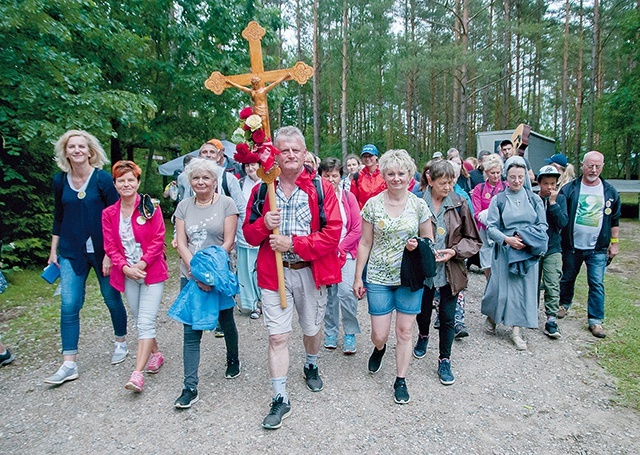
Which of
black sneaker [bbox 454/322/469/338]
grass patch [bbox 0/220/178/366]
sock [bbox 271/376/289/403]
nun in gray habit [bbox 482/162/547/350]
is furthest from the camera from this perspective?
black sneaker [bbox 454/322/469/338]

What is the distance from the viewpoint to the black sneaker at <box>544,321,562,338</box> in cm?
477

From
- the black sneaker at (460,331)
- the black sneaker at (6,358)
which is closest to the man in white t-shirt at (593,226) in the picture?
the black sneaker at (460,331)

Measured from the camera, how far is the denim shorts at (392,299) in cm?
343

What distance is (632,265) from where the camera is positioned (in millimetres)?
8672

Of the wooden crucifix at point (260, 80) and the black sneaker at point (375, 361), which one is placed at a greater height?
the wooden crucifix at point (260, 80)

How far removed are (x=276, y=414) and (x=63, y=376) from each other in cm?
201

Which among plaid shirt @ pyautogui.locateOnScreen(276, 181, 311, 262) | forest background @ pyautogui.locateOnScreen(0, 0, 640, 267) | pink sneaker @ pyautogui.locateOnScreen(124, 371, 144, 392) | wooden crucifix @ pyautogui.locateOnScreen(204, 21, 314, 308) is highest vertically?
forest background @ pyautogui.locateOnScreen(0, 0, 640, 267)

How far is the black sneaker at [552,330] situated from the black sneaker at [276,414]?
3182mm

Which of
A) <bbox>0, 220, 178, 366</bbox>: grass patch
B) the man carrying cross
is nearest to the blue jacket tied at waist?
the man carrying cross

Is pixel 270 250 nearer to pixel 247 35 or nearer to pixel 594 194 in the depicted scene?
pixel 247 35

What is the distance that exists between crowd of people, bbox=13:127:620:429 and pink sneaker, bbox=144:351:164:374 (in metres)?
0.01

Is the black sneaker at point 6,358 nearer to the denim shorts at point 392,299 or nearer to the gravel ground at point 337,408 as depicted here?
the gravel ground at point 337,408

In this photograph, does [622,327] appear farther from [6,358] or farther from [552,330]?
[6,358]

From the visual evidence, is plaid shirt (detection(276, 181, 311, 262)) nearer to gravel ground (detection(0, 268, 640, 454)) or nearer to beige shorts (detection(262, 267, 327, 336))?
beige shorts (detection(262, 267, 327, 336))
